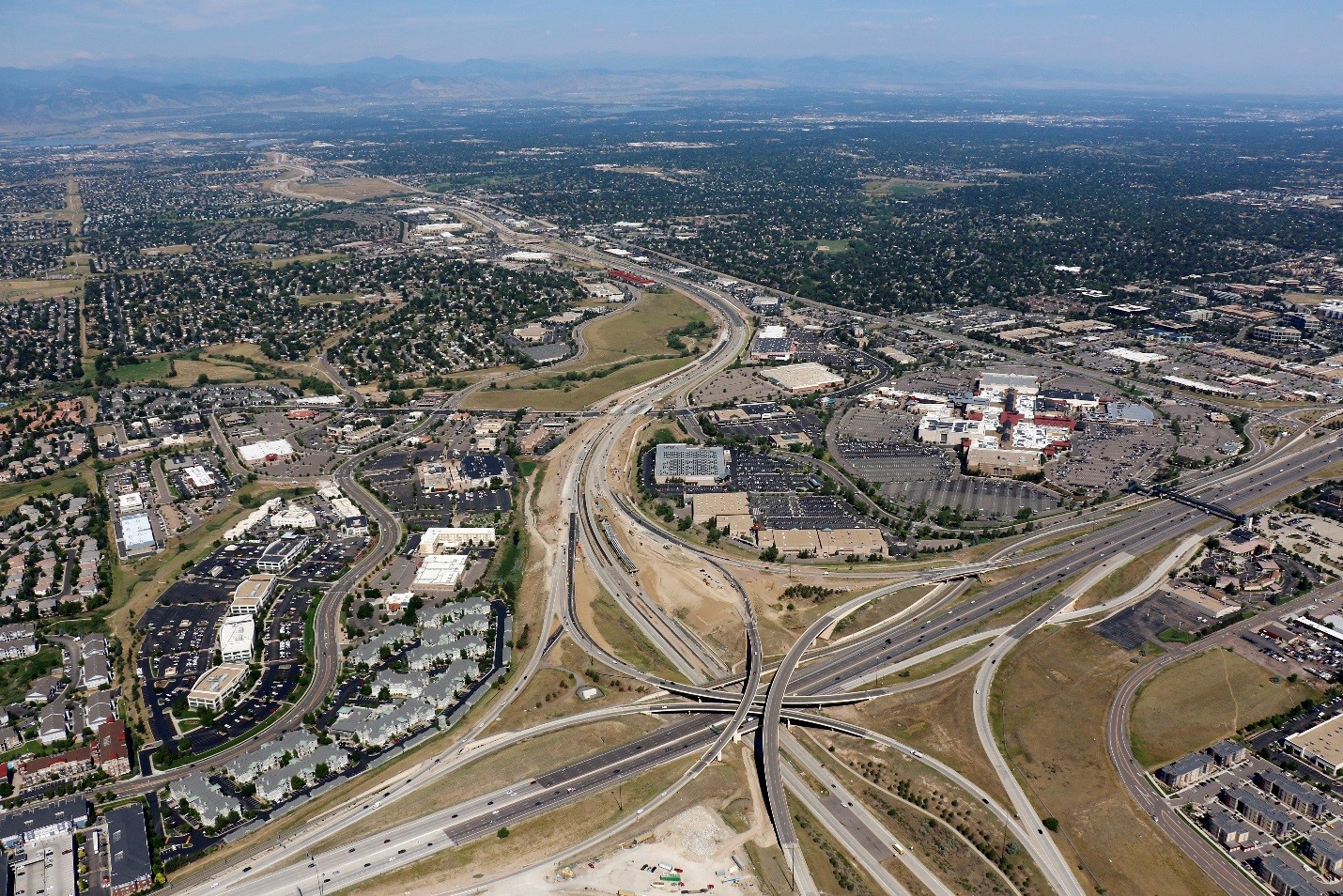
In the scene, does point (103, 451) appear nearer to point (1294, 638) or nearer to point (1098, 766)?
point (1098, 766)

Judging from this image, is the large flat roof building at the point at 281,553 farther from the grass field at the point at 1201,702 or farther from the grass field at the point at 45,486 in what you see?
the grass field at the point at 1201,702

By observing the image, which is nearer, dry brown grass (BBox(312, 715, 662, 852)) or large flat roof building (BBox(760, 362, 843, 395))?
dry brown grass (BBox(312, 715, 662, 852))

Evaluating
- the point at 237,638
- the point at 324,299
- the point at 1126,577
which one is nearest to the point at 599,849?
the point at 237,638

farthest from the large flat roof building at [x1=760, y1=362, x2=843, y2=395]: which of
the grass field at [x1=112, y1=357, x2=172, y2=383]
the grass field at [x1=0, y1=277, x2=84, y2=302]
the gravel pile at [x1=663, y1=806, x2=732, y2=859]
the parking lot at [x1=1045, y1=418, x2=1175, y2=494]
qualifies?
the grass field at [x1=0, y1=277, x2=84, y2=302]

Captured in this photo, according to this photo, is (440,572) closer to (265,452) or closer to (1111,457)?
(265,452)

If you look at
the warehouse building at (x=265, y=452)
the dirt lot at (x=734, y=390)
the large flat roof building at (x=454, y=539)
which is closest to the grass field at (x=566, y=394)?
the dirt lot at (x=734, y=390)

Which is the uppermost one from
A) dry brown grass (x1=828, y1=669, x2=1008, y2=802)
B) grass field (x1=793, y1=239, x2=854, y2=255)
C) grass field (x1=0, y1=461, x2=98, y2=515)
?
grass field (x1=793, y1=239, x2=854, y2=255)

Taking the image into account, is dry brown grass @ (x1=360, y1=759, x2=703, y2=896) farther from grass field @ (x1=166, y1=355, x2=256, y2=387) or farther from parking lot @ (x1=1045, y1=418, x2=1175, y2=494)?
grass field @ (x1=166, y1=355, x2=256, y2=387)
